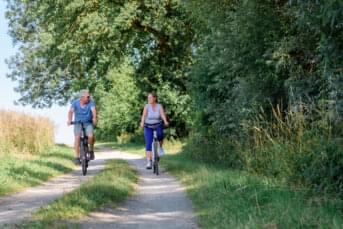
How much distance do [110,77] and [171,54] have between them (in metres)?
4.89

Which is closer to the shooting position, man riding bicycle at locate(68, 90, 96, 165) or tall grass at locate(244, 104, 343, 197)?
tall grass at locate(244, 104, 343, 197)

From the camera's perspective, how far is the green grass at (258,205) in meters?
6.11

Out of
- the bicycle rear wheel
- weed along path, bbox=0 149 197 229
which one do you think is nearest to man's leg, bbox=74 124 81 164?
the bicycle rear wheel

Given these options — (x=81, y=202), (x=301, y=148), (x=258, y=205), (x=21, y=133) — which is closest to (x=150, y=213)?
(x=81, y=202)

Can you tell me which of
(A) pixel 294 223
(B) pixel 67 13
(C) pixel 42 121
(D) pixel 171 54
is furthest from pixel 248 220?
(D) pixel 171 54

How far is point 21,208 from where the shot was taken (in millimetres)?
8914

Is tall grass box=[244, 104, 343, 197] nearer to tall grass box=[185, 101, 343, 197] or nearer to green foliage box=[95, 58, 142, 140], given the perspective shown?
tall grass box=[185, 101, 343, 197]

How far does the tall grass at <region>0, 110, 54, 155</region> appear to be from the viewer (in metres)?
19.7

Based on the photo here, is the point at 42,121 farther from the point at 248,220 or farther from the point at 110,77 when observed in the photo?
the point at 248,220

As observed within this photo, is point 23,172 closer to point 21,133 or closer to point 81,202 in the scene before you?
point 81,202

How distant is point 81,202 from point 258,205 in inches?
104

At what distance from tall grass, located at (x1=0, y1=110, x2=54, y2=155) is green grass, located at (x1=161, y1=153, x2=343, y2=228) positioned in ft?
36.1

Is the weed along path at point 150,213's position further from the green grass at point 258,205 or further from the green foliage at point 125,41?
the green foliage at point 125,41

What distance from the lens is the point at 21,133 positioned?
→ 2078 centimetres
